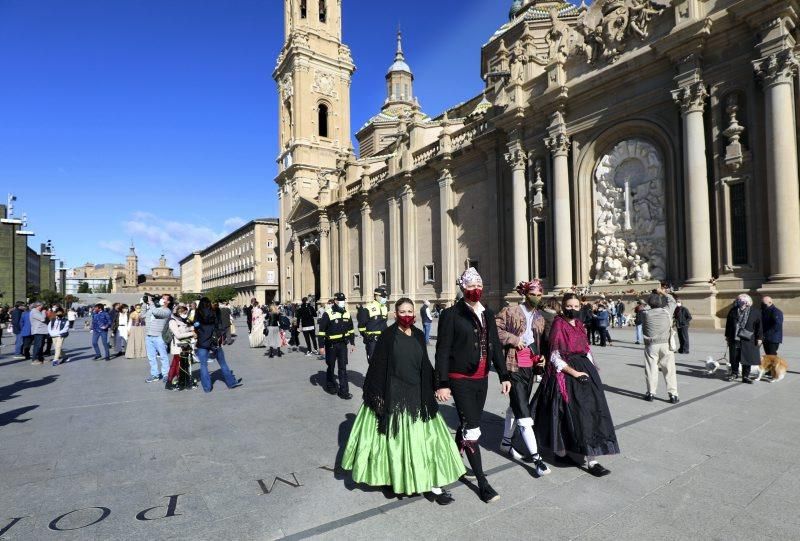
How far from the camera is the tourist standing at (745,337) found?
8305 mm

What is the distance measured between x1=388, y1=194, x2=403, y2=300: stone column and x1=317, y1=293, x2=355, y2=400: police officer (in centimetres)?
2310

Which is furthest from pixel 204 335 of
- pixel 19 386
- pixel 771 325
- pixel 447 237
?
pixel 447 237

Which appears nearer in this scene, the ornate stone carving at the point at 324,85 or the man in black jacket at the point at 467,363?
the man in black jacket at the point at 467,363

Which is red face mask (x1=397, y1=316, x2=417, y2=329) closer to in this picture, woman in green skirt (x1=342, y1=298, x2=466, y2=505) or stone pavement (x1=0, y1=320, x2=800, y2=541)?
woman in green skirt (x1=342, y1=298, x2=466, y2=505)

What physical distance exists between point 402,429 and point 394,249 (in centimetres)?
2937

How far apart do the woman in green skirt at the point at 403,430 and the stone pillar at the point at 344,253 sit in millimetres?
36304

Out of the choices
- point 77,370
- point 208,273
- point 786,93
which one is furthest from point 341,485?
point 208,273

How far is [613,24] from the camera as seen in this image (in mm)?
18875

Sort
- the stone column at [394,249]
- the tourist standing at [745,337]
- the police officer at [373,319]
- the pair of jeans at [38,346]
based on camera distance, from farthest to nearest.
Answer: the stone column at [394,249], the pair of jeans at [38,346], the police officer at [373,319], the tourist standing at [745,337]

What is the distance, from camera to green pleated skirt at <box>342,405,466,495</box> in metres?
3.82

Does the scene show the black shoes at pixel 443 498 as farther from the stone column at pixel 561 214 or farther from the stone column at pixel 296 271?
the stone column at pixel 296 271

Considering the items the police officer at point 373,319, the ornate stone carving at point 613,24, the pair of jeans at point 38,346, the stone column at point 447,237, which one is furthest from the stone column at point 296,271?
the police officer at point 373,319

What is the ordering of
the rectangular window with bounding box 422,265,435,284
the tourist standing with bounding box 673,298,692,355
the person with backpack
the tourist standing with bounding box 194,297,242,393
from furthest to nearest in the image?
the rectangular window with bounding box 422,265,435,284 < the person with backpack < the tourist standing with bounding box 673,298,692,355 < the tourist standing with bounding box 194,297,242,393

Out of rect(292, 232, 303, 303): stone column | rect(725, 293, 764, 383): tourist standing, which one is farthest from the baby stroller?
rect(292, 232, 303, 303): stone column
